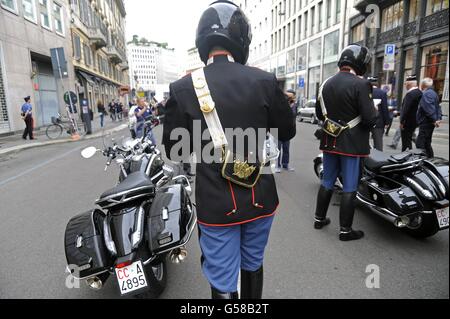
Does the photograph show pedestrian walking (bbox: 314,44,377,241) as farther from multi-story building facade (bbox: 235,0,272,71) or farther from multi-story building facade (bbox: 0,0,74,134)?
multi-story building facade (bbox: 235,0,272,71)

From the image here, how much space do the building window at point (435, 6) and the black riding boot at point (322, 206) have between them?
17079 millimetres

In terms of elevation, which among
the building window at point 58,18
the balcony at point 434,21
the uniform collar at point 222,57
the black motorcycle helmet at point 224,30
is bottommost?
the uniform collar at point 222,57

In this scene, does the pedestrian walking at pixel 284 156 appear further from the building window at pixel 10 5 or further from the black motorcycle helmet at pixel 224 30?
the building window at pixel 10 5

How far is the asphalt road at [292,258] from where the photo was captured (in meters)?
2.59

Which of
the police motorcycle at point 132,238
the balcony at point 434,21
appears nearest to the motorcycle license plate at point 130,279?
Result: the police motorcycle at point 132,238

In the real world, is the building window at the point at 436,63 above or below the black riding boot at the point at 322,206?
above

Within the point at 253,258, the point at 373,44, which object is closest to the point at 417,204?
the point at 253,258

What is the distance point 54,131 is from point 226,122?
14.8 metres

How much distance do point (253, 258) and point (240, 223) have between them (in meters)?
0.31

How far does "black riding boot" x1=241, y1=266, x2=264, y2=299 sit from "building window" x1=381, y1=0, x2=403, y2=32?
2188 centimetres

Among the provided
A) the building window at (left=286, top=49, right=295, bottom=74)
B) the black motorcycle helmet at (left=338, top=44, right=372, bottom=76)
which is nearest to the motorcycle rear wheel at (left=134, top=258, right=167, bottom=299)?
the black motorcycle helmet at (left=338, top=44, right=372, bottom=76)

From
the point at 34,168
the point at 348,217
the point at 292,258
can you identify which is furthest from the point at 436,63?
the point at 34,168

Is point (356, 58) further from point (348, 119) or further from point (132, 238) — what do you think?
point (132, 238)

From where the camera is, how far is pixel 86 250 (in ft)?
7.39
